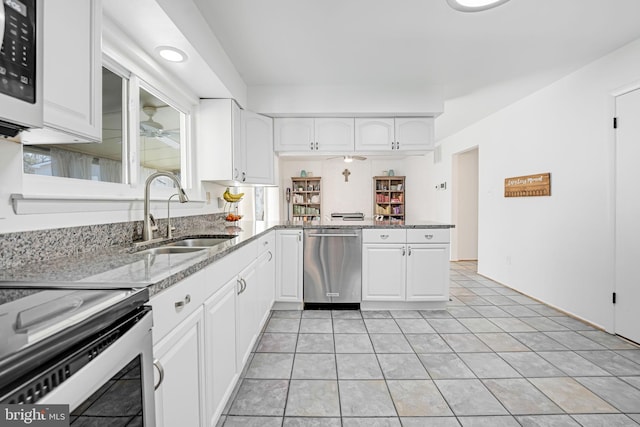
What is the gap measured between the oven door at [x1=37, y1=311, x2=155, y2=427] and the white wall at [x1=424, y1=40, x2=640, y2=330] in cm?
341

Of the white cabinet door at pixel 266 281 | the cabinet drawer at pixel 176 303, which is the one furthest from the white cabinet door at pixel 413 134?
the cabinet drawer at pixel 176 303

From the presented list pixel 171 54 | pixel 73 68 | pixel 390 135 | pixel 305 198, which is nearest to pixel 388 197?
pixel 305 198

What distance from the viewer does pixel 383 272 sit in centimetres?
310

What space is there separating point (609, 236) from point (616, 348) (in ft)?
2.95

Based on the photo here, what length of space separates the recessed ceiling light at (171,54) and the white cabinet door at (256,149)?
1.07 m

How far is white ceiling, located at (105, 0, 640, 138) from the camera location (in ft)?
6.32

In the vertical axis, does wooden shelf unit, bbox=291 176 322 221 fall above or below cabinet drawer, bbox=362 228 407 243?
above

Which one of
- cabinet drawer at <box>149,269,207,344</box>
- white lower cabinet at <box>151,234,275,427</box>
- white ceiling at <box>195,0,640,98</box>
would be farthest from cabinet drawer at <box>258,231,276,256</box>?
white ceiling at <box>195,0,640,98</box>

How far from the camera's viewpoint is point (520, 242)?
366 centimetres

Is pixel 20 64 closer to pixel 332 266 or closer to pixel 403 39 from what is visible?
pixel 403 39

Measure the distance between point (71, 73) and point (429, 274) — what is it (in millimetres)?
3087

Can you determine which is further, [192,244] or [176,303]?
[192,244]

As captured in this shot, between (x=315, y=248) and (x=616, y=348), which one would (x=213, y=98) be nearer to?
(x=315, y=248)

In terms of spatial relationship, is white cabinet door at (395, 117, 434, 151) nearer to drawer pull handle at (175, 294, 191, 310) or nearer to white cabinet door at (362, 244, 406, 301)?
white cabinet door at (362, 244, 406, 301)
